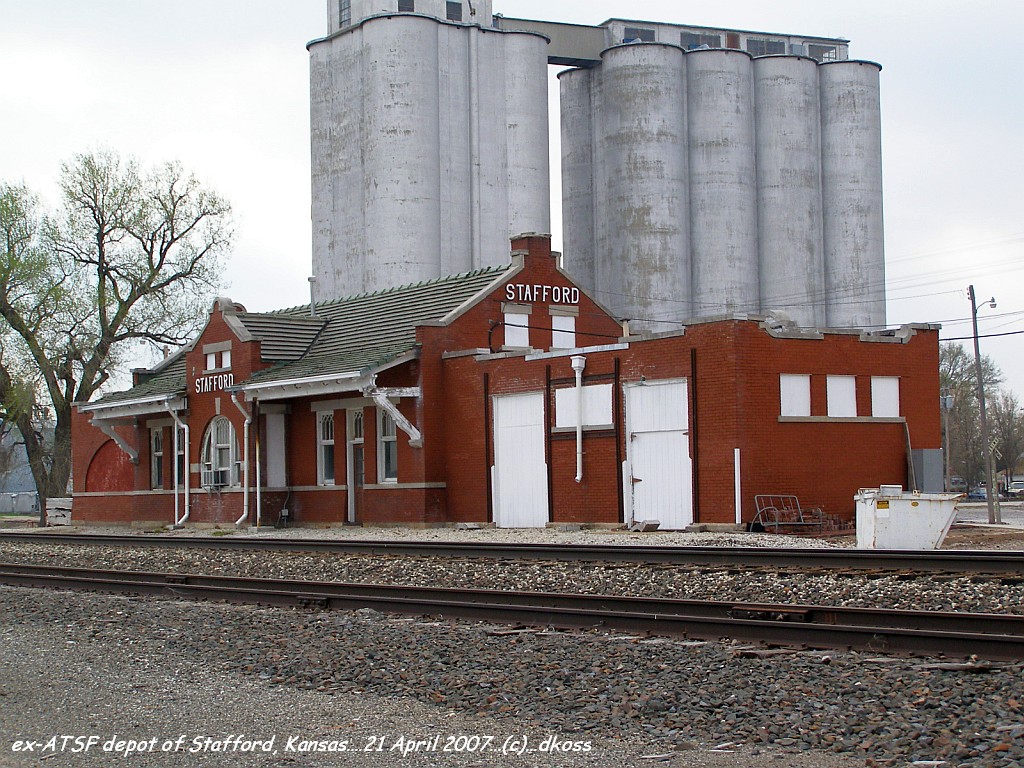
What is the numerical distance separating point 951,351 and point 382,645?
8401 centimetres

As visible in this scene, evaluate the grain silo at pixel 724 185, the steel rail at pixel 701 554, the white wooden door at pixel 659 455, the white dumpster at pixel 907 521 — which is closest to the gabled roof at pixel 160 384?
the steel rail at pixel 701 554

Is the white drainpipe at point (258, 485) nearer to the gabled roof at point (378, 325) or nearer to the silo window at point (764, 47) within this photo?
the gabled roof at point (378, 325)

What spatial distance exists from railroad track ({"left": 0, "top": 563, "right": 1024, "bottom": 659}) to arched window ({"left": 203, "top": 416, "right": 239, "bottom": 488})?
18503mm

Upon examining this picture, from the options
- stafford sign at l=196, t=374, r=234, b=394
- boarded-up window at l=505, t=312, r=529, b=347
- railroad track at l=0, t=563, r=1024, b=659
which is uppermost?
boarded-up window at l=505, t=312, r=529, b=347

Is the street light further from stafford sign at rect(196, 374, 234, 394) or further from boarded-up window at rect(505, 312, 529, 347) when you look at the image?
stafford sign at rect(196, 374, 234, 394)

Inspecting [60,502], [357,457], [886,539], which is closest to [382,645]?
[886,539]

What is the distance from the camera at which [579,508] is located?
28.1 metres

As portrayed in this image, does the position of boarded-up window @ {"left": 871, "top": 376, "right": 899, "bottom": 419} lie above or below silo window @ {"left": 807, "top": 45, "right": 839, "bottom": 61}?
below

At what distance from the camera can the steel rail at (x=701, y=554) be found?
15.3 meters

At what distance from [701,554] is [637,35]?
55.9 meters

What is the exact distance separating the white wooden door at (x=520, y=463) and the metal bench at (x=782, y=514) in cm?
555

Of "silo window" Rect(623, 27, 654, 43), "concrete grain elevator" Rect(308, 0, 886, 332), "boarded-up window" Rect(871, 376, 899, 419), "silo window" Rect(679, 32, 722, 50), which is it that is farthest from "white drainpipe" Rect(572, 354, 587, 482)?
"silo window" Rect(679, 32, 722, 50)

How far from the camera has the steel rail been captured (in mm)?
→ 15340

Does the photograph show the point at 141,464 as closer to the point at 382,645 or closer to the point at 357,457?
the point at 357,457
